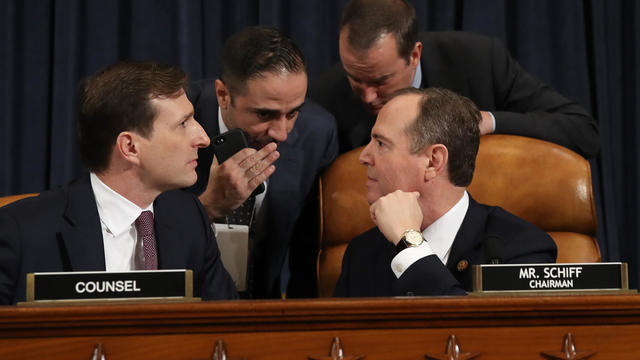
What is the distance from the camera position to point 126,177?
181 centimetres

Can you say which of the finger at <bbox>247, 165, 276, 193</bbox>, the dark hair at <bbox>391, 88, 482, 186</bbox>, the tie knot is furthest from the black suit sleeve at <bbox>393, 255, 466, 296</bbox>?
the finger at <bbox>247, 165, 276, 193</bbox>

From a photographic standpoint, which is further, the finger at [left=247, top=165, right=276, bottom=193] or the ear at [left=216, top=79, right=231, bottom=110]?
the ear at [left=216, top=79, right=231, bottom=110]

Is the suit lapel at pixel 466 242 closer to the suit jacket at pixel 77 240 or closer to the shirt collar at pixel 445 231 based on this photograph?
the shirt collar at pixel 445 231

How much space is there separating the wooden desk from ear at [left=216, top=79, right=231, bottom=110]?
1.43 metres

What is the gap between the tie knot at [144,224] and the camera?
5.95 ft

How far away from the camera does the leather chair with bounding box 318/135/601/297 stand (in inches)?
88.3

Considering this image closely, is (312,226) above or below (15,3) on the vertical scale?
below

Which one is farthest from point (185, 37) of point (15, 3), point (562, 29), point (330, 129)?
point (562, 29)

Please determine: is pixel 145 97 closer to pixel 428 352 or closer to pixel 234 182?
pixel 234 182

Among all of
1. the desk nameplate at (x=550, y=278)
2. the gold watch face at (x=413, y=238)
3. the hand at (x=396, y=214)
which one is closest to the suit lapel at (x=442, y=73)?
the hand at (x=396, y=214)

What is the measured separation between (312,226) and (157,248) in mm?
846

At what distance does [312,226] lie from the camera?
2625mm

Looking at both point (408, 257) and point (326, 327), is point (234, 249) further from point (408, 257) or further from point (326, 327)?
point (326, 327)

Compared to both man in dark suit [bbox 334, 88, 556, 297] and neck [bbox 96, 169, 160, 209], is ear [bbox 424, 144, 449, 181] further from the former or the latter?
neck [bbox 96, 169, 160, 209]
